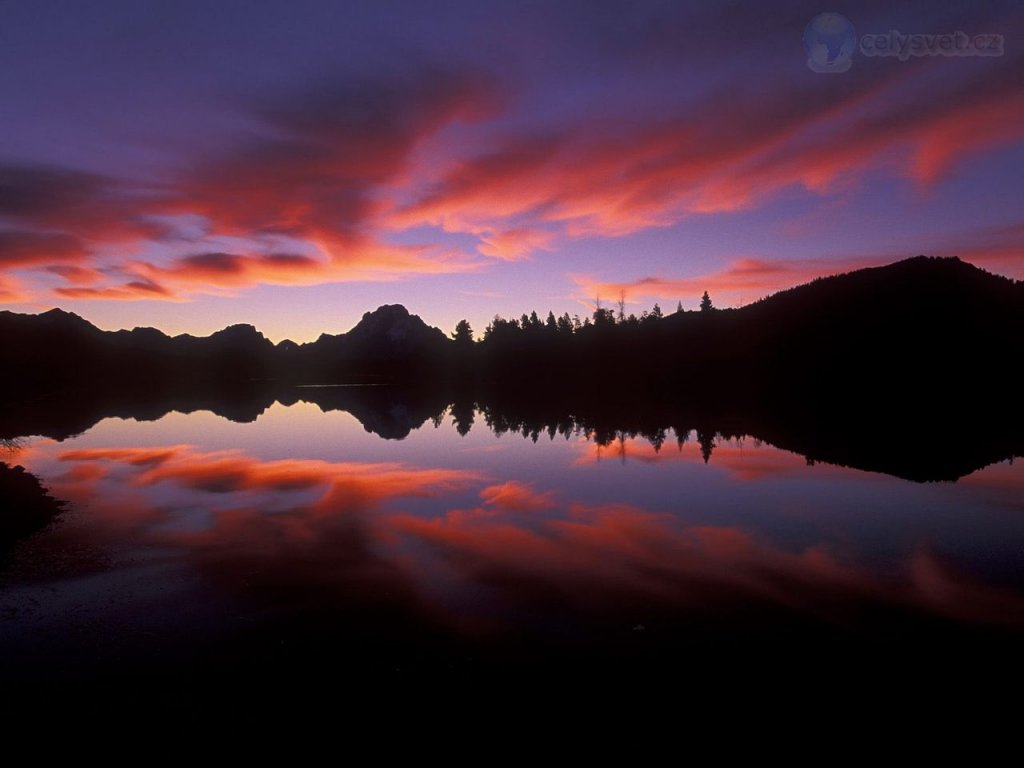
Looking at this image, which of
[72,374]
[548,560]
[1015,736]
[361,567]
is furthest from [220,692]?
[72,374]

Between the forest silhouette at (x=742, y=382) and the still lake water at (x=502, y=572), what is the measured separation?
519 inches

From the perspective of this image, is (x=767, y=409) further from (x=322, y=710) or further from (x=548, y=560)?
(x=322, y=710)

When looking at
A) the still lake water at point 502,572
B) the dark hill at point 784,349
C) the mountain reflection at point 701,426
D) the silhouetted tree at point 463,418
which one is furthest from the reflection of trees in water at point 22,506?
the dark hill at point 784,349

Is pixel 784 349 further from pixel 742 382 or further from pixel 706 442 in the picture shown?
pixel 706 442

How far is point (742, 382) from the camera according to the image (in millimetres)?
127938

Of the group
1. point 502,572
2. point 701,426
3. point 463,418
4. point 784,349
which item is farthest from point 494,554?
point 784,349

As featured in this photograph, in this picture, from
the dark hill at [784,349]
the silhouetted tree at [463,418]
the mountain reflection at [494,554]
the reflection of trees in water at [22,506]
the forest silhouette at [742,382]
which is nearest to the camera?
the mountain reflection at [494,554]

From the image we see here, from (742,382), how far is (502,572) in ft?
406

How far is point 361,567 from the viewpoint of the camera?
55.8ft

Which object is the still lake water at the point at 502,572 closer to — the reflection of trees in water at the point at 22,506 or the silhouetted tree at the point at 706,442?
the reflection of trees in water at the point at 22,506

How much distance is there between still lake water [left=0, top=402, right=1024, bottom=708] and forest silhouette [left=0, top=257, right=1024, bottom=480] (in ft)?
43.3

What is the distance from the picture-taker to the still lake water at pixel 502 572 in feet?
38.6

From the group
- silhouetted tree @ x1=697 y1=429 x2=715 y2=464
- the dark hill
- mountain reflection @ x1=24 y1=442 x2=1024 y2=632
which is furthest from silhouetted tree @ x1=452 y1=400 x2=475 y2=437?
the dark hill

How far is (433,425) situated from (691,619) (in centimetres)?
4846
